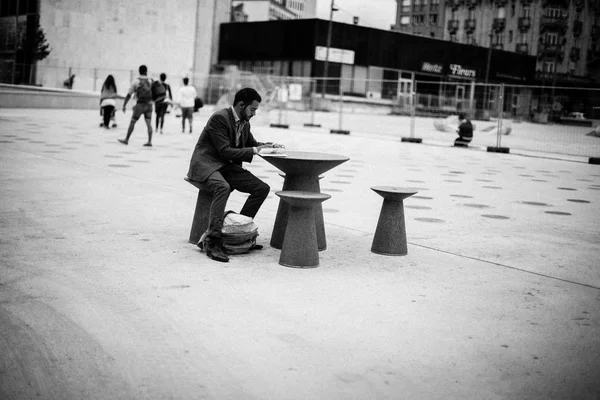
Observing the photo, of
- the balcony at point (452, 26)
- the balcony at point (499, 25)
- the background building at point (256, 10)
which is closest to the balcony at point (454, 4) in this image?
the balcony at point (452, 26)

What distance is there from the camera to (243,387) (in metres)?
3.08

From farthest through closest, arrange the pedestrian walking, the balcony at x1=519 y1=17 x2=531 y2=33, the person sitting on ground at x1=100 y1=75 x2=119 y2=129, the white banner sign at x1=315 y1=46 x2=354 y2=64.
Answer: the balcony at x1=519 y1=17 x2=531 y2=33, the white banner sign at x1=315 y1=46 x2=354 y2=64, the pedestrian walking, the person sitting on ground at x1=100 y1=75 x2=119 y2=129

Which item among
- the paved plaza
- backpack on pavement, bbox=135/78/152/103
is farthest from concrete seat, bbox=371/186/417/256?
backpack on pavement, bbox=135/78/152/103

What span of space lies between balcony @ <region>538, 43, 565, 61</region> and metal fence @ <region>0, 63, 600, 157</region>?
42.8m

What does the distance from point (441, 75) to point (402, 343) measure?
60274 millimetres

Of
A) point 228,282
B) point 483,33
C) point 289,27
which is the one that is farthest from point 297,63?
point 228,282

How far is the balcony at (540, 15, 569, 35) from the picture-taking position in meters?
78.1

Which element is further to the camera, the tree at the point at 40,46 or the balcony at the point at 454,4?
the balcony at the point at 454,4

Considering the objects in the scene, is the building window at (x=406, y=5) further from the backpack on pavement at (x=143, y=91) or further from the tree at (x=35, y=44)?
the backpack on pavement at (x=143, y=91)

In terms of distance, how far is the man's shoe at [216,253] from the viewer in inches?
213

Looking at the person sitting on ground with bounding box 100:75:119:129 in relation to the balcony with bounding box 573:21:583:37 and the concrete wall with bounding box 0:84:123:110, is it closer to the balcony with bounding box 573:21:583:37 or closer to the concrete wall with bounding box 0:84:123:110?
the concrete wall with bounding box 0:84:123:110

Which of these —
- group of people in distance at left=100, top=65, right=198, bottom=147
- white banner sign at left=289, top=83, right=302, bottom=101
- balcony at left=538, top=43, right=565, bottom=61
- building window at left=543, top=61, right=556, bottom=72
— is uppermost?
balcony at left=538, top=43, right=565, bottom=61

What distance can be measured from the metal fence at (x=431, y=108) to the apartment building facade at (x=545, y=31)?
42634mm

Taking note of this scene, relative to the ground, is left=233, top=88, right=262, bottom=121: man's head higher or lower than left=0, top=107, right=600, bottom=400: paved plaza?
higher
